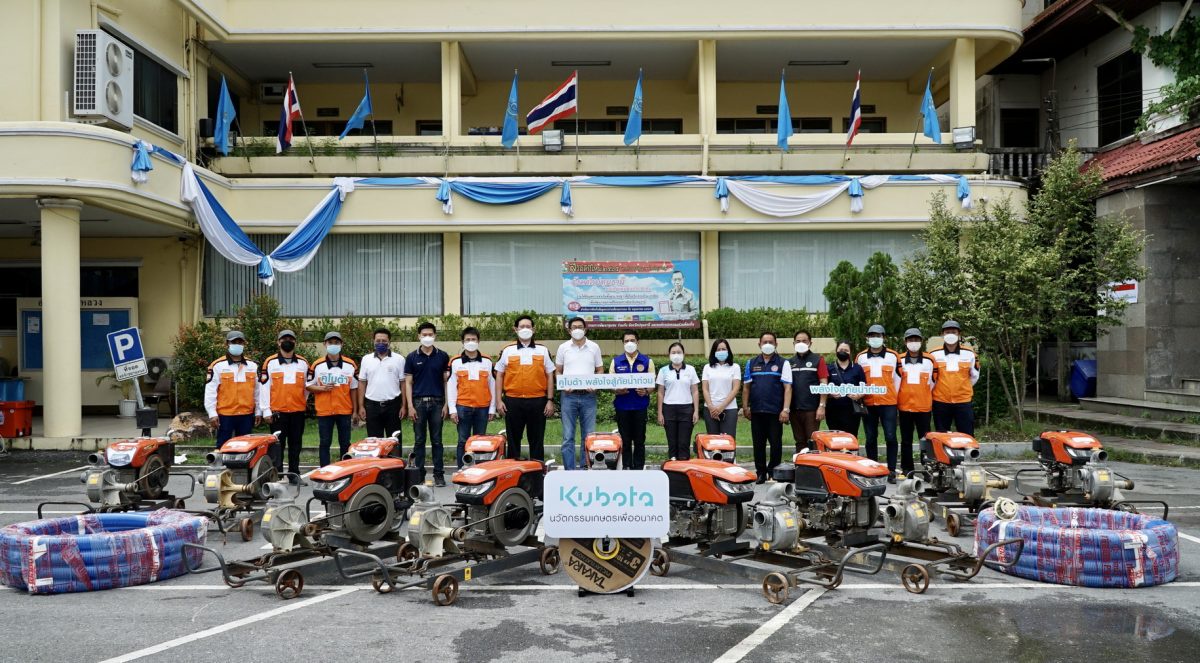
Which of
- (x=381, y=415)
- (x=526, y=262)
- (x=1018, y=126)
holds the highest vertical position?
(x=1018, y=126)

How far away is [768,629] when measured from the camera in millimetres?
6566

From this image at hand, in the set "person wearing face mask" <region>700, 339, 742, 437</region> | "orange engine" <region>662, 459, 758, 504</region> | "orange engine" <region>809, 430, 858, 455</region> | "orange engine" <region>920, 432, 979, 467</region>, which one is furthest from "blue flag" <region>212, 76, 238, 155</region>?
"orange engine" <region>920, 432, 979, 467</region>

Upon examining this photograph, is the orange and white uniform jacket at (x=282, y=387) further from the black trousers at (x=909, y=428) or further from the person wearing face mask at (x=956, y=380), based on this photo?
the person wearing face mask at (x=956, y=380)

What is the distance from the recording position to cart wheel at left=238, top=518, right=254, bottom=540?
9602 mm

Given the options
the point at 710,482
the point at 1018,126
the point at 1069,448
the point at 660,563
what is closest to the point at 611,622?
the point at 660,563

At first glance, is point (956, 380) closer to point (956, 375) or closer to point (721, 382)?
point (956, 375)

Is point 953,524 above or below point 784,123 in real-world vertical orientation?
below

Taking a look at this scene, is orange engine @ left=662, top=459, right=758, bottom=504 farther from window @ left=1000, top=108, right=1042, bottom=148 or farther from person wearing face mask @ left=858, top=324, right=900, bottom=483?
window @ left=1000, top=108, right=1042, bottom=148

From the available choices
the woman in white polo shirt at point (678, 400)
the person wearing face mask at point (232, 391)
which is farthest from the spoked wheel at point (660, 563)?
the person wearing face mask at point (232, 391)

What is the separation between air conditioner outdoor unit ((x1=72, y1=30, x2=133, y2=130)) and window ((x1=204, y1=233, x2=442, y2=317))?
4902 millimetres

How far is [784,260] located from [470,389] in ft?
37.4

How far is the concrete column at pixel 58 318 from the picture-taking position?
54.7 feet

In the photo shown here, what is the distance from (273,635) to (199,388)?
14160mm

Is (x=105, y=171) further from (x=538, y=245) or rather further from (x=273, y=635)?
(x=273, y=635)
